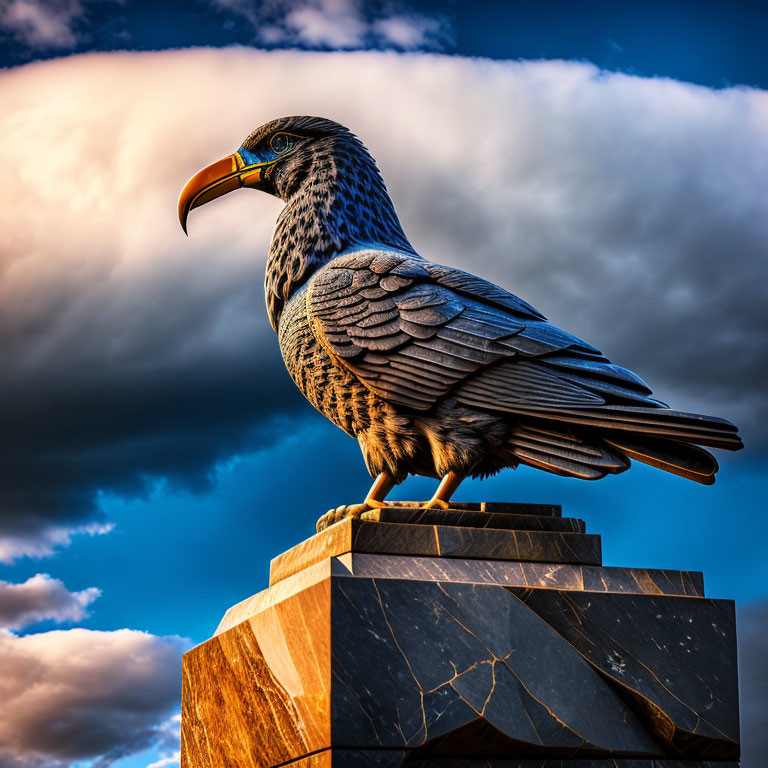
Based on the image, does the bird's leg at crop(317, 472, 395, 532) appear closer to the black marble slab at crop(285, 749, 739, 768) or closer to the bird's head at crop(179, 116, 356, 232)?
the black marble slab at crop(285, 749, 739, 768)

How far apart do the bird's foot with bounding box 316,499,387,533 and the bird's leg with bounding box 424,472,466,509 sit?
305 millimetres

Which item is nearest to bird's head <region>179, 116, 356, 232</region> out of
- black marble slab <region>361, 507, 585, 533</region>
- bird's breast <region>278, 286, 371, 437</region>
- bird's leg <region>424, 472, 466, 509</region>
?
bird's breast <region>278, 286, 371, 437</region>

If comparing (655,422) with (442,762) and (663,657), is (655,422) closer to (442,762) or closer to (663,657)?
(663,657)

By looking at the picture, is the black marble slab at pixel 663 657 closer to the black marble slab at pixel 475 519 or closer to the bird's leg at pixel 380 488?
the black marble slab at pixel 475 519

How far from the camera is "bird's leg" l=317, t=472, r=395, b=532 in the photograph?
5957 mm

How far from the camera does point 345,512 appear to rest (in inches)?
236

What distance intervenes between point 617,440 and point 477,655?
1.46m

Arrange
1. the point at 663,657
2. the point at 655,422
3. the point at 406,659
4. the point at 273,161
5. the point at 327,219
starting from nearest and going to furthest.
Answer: the point at 406,659
the point at 663,657
the point at 655,422
the point at 327,219
the point at 273,161

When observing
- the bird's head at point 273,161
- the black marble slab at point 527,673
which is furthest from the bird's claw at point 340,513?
the bird's head at point 273,161

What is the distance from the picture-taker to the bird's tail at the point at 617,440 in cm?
553

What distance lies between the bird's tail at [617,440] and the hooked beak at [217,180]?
260 centimetres

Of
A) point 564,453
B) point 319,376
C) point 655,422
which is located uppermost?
point 319,376

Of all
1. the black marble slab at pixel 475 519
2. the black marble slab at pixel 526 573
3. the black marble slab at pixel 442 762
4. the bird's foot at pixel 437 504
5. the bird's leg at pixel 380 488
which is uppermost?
the bird's leg at pixel 380 488

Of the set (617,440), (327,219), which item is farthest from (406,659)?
(327,219)
